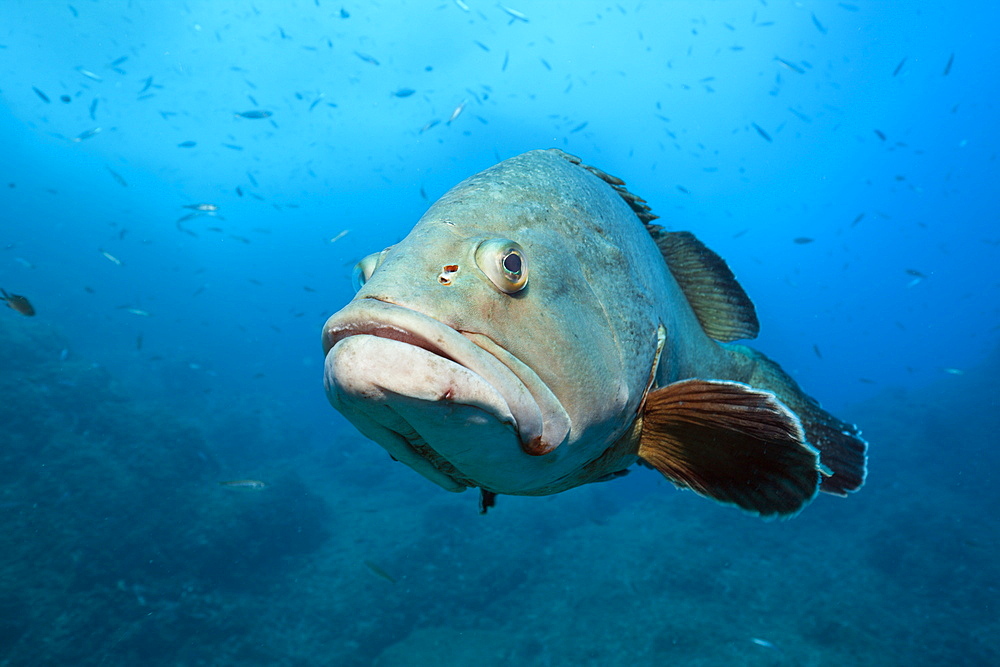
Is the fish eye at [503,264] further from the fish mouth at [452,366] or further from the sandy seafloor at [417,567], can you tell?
the sandy seafloor at [417,567]

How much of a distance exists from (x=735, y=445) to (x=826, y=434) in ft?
5.95

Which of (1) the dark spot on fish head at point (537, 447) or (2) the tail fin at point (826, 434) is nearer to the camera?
(1) the dark spot on fish head at point (537, 447)

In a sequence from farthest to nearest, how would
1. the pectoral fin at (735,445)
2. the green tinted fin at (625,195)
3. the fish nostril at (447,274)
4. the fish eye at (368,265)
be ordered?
the green tinted fin at (625,195) < the fish eye at (368,265) < the pectoral fin at (735,445) < the fish nostril at (447,274)

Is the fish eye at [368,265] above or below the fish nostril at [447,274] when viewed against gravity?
below

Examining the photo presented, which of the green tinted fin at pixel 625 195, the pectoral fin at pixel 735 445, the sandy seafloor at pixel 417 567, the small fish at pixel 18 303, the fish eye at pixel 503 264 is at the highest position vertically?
the green tinted fin at pixel 625 195

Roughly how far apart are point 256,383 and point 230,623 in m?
37.9

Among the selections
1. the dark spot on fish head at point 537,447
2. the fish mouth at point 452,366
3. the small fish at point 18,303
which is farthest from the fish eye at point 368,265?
the small fish at point 18,303

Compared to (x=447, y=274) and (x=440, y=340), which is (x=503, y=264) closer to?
(x=447, y=274)

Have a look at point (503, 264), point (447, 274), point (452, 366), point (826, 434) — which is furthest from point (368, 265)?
point (826, 434)

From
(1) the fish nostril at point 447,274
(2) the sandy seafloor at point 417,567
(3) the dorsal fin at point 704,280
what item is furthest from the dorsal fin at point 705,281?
(2) the sandy seafloor at point 417,567

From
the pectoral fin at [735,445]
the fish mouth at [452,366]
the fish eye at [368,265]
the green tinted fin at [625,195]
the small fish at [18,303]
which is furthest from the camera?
the small fish at [18,303]

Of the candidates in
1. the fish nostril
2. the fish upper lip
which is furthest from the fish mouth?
the fish nostril

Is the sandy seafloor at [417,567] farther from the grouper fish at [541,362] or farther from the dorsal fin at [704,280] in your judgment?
the grouper fish at [541,362]

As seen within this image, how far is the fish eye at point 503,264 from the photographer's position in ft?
5.97
